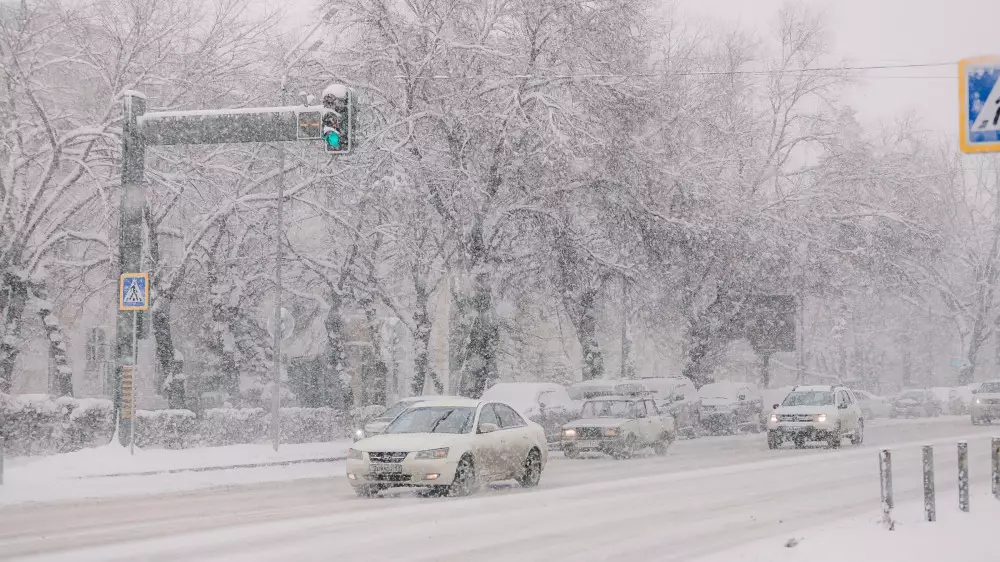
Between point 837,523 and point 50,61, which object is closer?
point 837,523

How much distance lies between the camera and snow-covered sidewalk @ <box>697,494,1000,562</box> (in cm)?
1159

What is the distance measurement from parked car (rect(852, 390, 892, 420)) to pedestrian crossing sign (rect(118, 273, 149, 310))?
1672 inches

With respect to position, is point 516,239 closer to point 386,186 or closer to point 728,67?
point 386,186

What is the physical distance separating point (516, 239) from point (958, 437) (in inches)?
594

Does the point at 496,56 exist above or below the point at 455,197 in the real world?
above

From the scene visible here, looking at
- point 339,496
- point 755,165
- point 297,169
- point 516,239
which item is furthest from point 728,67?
point 339,496

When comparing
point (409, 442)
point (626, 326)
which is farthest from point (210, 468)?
point (626, 326)

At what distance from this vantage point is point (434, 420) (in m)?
19.9

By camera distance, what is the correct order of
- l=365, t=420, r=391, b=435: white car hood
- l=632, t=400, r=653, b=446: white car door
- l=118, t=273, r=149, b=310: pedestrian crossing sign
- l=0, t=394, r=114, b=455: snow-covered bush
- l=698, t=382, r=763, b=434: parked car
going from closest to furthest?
l=118, t=273, r=149, b=310: pedestrian crossing sign < l=0, t=394, r=114, b=455: snow-covered bush < l=365, t=420, r=391, b=435: white car hood < l=632, t=400, r=653, b=446: white car door < l=698, t=382, r=763, b=434: parked car

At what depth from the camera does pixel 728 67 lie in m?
47.9

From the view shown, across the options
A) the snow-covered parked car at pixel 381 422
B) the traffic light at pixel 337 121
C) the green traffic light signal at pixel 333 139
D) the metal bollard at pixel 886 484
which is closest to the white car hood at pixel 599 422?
the snow-covered parked car at pixel 381 422

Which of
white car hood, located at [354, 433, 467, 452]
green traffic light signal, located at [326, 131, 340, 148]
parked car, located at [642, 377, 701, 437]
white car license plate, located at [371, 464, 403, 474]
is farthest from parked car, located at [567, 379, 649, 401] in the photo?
white car license plate, located at [371, 464, 403, 474]

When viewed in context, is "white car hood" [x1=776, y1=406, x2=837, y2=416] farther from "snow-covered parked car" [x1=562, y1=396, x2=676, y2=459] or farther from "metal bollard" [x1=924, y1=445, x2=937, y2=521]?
"metal bollard" [x1=924, y1=445, x2=937, y2=521]

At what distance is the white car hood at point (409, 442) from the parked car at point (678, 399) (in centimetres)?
2256
